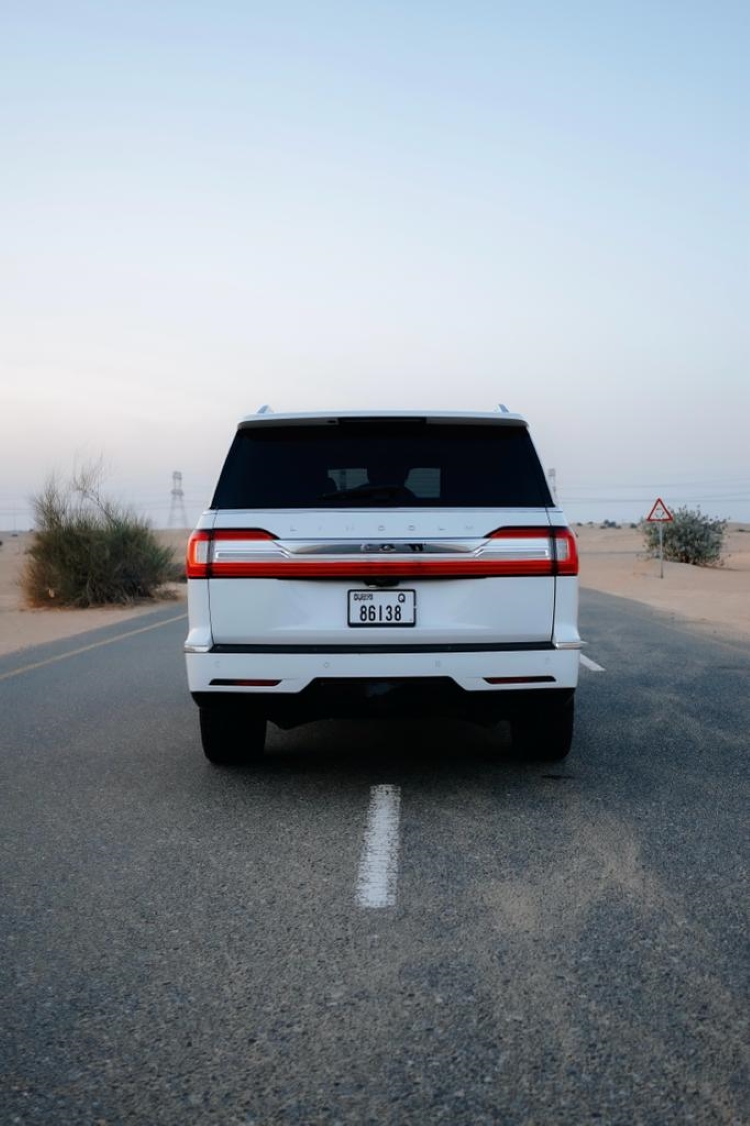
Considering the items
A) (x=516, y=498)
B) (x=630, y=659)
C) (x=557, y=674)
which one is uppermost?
(x=516, y=498)

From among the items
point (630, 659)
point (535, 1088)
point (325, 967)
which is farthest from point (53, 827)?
point (630, 659)

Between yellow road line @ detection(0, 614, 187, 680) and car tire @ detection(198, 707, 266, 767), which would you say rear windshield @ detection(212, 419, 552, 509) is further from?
yellow road line @ detection(0, 614, 187, 680)

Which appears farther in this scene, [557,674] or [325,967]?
[557,674]

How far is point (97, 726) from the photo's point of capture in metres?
8.29

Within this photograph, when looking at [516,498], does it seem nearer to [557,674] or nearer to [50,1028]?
[557,674]

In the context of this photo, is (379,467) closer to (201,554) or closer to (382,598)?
(382,598)

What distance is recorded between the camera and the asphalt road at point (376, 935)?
9.36 feet

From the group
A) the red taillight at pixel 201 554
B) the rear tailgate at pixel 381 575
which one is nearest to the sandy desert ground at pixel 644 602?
the red taillight at pixel 201 554

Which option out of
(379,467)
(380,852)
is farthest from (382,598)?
(380,852)

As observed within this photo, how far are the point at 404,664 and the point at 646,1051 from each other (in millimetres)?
2879

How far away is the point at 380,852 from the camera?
4902mm

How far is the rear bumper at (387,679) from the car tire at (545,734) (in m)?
0.50

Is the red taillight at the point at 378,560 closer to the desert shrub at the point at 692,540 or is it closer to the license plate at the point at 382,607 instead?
the license plate at the point at 382,607

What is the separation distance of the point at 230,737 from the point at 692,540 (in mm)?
43252
